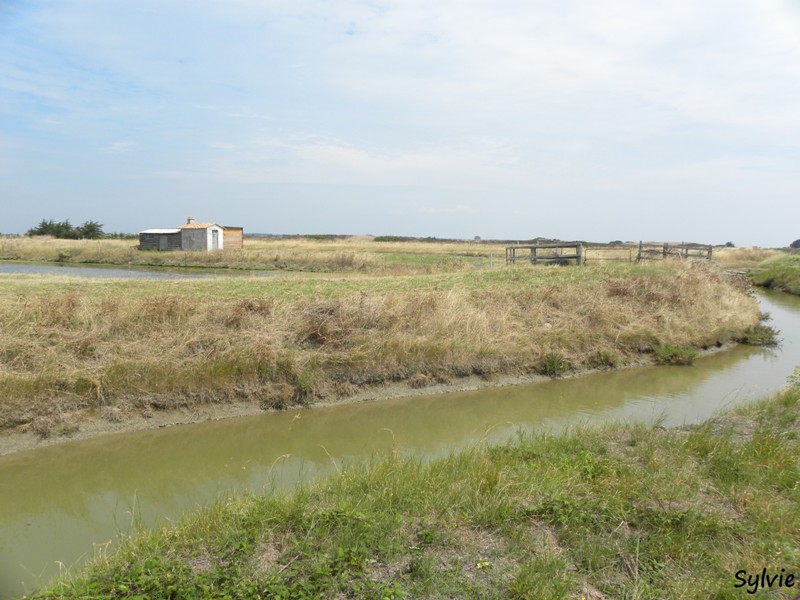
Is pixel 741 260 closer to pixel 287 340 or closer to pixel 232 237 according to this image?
pixel 232 237

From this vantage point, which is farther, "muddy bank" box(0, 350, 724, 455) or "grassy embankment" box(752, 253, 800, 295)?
"grassy embankment" box(752, 253, 800, 295)

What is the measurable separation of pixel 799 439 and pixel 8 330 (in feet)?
43.0

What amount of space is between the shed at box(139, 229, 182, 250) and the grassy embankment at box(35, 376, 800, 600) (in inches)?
1752

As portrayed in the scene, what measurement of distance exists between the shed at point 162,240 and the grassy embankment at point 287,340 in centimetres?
2881

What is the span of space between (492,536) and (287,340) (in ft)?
26.5

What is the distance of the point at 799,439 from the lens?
23.3ft

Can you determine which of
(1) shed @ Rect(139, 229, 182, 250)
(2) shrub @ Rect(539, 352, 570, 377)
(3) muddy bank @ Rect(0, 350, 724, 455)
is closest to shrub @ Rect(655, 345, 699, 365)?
(2) shrub @ Rect(539, 352, 570, 377)

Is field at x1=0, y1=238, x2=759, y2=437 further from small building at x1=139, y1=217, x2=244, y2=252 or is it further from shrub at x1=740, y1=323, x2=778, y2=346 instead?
small building at x1=139, y1=217, x2=244, y2=252

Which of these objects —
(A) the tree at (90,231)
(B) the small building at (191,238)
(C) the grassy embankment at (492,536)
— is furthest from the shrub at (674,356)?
(A) the tree at (90,231)

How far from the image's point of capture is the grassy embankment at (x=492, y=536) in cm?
416

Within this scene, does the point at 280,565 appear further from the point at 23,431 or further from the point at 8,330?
the point at 8,330

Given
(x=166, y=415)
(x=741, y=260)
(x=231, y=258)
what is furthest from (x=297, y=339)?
(x=741, y=260)

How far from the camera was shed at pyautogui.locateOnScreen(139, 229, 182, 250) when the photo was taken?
152 ft

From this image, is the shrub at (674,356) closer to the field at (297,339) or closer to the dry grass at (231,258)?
the field at (297,339)
